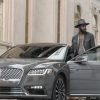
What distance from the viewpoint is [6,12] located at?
2161cm

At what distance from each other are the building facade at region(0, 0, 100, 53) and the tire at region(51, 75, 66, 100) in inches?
408

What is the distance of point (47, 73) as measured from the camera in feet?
33.8

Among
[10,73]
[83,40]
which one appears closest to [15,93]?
[10,73]

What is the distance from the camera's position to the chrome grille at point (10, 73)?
1027 cm

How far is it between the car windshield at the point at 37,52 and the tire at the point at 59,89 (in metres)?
0.82

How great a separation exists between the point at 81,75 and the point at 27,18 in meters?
13.2

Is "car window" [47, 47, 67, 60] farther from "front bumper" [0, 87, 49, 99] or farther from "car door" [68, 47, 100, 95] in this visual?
"front bumper" [0, 87, 49, 99]

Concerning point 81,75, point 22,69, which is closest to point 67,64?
point 81,75

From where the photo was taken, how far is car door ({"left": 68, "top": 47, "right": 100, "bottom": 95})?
11.4m

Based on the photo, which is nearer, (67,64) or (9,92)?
(9,92)

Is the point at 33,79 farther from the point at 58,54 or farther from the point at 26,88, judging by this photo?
the point at 58,54

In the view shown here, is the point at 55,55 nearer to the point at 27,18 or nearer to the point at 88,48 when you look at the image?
the point at 88,48

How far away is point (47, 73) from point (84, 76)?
4.58 ft

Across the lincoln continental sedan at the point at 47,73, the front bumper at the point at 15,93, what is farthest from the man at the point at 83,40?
the front bumper at the point at 15,93
